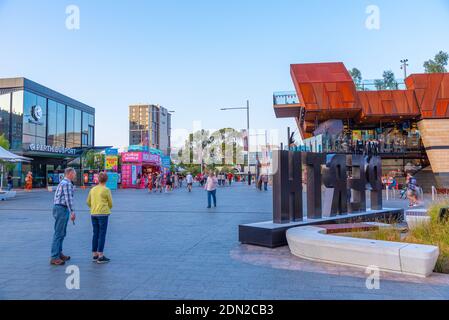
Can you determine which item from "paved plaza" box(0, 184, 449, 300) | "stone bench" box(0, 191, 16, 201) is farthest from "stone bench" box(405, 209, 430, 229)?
"stone bench" box(0, 191, 16, 201)

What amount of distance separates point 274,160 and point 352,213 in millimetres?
3679

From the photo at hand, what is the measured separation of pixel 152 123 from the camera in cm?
10369

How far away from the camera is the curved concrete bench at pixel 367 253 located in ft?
17.9

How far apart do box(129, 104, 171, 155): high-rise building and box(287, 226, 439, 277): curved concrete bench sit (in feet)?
→ 301

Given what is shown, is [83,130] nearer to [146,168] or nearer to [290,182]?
[146,168]

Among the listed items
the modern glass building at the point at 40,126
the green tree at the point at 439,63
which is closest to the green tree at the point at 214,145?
the modern glass building at the point at 40,126

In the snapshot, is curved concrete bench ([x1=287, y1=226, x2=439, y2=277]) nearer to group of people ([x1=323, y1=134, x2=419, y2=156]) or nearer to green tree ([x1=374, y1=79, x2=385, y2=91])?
group of people ([x1=323, y1=134, x2=419, y2=156])

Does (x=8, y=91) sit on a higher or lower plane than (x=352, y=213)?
higher

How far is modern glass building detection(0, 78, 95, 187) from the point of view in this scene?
36875 mm

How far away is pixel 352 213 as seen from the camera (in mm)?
10328

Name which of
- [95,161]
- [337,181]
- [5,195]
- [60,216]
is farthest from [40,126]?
[337,181]

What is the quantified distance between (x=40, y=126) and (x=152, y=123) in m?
64.2

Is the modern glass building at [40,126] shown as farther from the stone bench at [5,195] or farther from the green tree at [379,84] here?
the green tree at [379,84]
